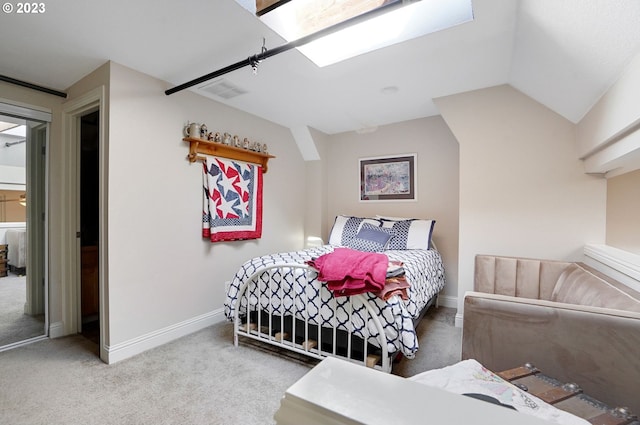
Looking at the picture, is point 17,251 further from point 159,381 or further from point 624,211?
point 624,211

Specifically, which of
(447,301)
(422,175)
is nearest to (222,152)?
(422,175)

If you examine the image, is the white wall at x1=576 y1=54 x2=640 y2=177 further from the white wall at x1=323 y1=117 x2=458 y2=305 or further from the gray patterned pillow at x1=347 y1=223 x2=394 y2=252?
the gray patterned pillow at x1=347 y1=223 x2=394 y2=252

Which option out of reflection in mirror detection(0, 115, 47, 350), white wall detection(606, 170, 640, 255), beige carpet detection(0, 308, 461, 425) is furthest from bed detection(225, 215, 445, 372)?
reflection in mirror detection(0, 115, 47, 350)

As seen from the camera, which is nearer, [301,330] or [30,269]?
[301,330]

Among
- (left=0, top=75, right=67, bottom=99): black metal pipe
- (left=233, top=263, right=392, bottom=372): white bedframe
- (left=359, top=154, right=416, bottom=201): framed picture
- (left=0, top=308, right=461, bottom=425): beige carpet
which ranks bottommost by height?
(left=0, top=308, right=461, bottom=425): beige carpet

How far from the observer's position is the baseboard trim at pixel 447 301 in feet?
11.3

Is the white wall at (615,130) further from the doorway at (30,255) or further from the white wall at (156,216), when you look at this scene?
the doorway at (30,255)

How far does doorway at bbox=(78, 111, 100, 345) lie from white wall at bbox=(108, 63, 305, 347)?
0.94 meters

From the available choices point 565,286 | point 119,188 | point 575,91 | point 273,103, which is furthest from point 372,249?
point 119,188

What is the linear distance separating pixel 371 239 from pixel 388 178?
1023 mm

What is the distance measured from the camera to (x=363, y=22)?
1.61 meters

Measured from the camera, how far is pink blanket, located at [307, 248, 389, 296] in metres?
1.80

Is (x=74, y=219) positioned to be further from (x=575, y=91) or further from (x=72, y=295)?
(x=575, y=91)

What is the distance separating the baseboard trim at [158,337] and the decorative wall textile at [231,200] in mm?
765
